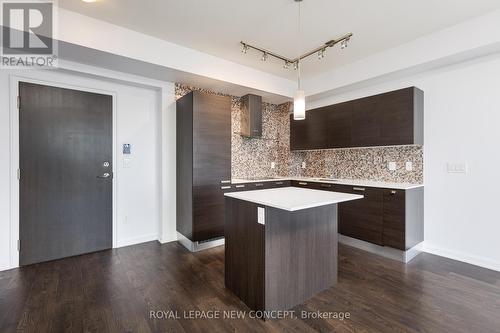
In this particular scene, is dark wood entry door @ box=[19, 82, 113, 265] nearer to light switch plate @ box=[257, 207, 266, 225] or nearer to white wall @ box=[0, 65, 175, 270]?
white wall @ box=[0, 65, 175, 270]

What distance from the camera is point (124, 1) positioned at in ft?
7.66

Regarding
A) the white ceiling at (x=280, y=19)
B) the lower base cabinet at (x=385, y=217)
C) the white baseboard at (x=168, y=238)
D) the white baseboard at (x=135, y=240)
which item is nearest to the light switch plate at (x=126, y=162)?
the white baseboard at (x=135, y=240)

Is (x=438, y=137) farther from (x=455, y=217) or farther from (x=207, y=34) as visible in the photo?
(x=207, y=34)

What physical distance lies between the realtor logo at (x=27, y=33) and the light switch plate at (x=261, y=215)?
268cm

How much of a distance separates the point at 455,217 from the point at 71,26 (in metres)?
4.94

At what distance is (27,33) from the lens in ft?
7.87

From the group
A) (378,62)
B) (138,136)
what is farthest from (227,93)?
(378,62)

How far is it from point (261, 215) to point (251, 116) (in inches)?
106

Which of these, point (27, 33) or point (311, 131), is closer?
point (27, 33)

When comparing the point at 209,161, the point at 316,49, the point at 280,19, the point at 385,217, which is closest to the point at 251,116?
the point at 209,161

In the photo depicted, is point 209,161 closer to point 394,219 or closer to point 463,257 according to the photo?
point 394,219

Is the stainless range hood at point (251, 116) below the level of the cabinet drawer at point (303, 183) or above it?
above

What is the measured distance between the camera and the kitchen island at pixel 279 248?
1.92 meters

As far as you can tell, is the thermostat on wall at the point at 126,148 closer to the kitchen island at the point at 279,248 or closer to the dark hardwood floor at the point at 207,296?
the dark hardwood floor at the point at 207,296
